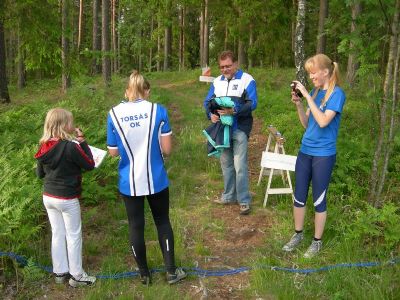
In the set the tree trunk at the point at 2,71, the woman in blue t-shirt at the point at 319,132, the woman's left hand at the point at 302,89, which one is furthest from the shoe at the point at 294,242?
the tree trunk at the point at 2,71

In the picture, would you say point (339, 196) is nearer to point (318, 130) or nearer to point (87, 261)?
point (318, 130)

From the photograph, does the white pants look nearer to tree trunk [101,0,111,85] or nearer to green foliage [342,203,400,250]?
green foliage [342,203,400,250]

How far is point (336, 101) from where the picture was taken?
4277mm

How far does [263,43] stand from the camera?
22.4 metres

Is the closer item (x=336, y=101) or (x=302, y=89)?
(x=336, y=101)

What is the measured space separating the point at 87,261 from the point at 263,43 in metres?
19.7

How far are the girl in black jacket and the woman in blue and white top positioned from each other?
1.22ft

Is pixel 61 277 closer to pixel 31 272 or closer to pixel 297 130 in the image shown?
pixel 31 272

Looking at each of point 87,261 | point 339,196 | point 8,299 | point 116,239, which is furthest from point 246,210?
point 8,299

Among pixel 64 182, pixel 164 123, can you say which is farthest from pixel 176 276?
pixel 164 123

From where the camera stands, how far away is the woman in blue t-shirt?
4.32 m

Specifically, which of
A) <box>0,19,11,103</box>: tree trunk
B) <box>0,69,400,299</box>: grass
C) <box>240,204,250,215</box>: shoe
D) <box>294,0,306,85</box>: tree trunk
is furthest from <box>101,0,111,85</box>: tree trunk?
<box>240,204,250,215</box>: shoe

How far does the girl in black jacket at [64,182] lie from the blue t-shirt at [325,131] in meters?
2.39

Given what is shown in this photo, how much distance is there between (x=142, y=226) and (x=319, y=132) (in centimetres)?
217
